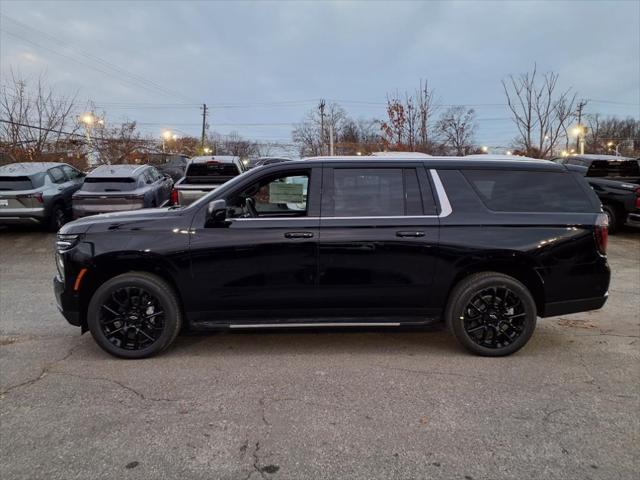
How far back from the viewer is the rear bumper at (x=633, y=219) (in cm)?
1091

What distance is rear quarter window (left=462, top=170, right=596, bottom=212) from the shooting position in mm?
4473

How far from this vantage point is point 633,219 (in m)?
11.0

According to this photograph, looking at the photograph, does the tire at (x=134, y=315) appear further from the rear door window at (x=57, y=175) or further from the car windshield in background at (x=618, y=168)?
the car windshield in background at (x=618, y=168)

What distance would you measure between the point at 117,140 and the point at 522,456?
872 inches

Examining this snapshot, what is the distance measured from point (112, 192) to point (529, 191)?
8996 mm

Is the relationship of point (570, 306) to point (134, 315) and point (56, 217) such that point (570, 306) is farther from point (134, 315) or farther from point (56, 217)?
point (56, 217)

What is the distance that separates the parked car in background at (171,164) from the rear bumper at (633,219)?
1492 cm

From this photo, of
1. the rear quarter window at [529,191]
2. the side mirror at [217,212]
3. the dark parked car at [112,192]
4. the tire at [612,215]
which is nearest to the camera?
the side mirror at [217,212]

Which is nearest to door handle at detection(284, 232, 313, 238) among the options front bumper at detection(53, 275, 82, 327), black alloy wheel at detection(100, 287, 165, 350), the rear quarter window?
black alloy wheel at detection(100, 287, 165, 350)

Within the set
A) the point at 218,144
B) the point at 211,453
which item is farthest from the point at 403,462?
the point at 218,144

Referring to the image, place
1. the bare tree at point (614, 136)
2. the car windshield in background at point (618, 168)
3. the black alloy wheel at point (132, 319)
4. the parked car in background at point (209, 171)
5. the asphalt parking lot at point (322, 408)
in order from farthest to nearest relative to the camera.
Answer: the bare tree at point (614, 136)
the car windshield in background at point (618, 168)
the parked car in background at point (209, 171)
the black alloy wheel at point (132, 319)
the asphalt parking lot at point (322, 408)

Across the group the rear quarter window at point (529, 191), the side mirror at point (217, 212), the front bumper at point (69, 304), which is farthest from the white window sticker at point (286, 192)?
the front bumper at point (69, 304)

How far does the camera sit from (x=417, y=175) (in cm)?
448

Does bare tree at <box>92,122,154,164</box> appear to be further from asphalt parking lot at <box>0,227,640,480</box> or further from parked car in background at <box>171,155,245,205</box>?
asphalt parking lot at <box>0,227,640,480</box>
